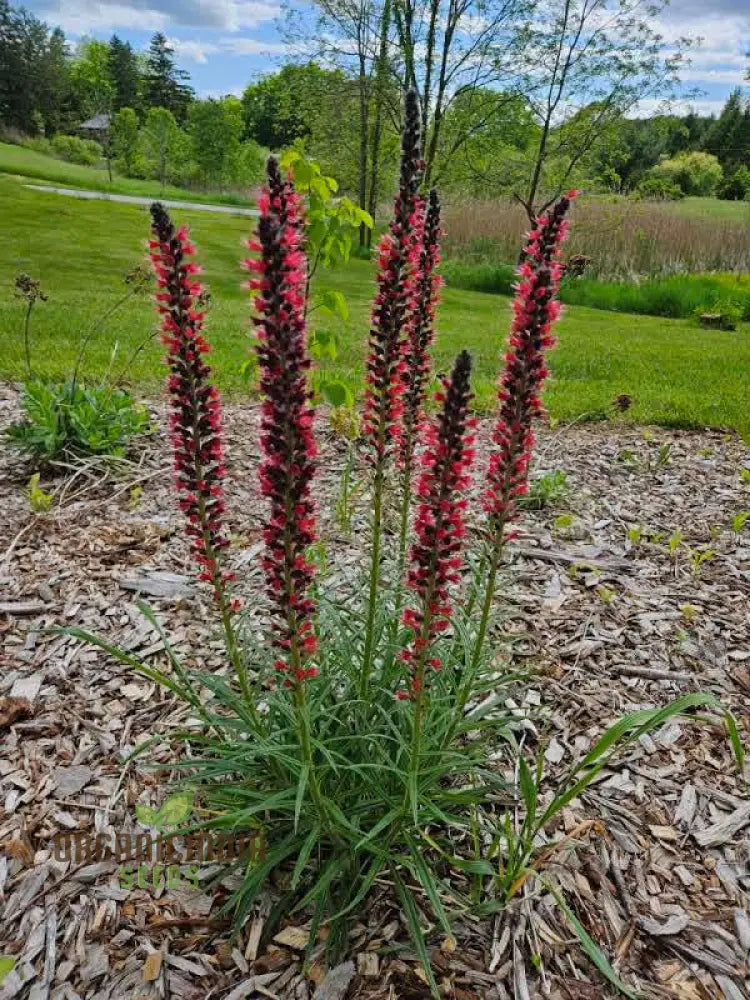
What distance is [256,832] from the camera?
259cm

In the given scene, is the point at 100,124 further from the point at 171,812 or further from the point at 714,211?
the point at 171,812

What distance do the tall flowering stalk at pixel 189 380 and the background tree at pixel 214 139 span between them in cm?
5072

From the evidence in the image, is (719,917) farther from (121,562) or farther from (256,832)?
(121,562)

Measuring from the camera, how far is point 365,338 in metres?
10.3

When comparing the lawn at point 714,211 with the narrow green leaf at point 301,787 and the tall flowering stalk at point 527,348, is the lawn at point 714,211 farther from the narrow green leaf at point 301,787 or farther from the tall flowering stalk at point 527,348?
the narrow green leaf at point 301,787

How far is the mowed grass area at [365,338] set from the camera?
8.09 metres

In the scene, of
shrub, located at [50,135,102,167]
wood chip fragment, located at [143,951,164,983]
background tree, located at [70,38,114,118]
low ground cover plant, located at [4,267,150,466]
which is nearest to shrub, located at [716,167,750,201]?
shrub, located at [50,135,102,167]

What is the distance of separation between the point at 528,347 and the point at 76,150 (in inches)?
2571

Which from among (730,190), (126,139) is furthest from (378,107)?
(730,190)

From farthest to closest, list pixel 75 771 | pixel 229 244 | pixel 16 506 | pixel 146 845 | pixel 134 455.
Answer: pixel 229 244 → pixel 134 455 → pixel 16 506 → pixel 75 771 → pixel 146 845

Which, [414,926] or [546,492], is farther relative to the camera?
[546,492]

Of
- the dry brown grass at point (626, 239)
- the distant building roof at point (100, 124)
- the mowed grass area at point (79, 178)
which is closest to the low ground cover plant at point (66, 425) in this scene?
the dry brown grass at point (626, 239)

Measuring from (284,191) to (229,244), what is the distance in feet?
76.4

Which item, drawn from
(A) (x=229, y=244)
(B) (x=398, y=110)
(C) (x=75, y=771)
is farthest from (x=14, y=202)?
(C) (x=75, y=771)
